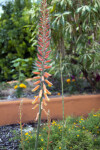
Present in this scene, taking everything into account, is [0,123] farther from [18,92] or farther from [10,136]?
[18,92]

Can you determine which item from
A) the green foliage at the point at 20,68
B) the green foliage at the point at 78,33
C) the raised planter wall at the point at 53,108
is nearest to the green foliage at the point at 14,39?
the green foliage at the point at 20,68

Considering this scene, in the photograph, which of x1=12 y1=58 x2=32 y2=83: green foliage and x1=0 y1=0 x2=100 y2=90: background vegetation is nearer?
x1=0 y1=0 x2=100 y2=90: background vegetation

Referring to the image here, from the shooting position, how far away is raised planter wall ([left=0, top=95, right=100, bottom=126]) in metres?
2.71

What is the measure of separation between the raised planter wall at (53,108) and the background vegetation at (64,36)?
0.47 meters

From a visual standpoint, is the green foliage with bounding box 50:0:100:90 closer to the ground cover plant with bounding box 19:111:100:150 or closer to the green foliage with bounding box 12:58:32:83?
the green foliage with bounding box 12:58:32:83

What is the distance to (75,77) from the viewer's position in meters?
3.72

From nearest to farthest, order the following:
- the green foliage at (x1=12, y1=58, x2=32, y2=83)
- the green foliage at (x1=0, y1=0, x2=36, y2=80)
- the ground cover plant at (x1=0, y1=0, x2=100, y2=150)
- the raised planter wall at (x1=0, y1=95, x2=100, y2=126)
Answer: the ground cover plant at (x1=0, y1=0, x2=100, y2=150)
the raised planter wall at (x1=0, y1=95, x2=100, y2=126)
the green foliage at (x1=12, y1=58, x2=32, y2=83)
the green foliage at (x1=0, y1=0, x2=36, y2=80)

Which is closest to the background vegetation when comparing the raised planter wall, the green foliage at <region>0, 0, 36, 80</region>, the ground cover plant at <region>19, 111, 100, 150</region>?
the green foliage at <region>0, 0, 36, 80</region>

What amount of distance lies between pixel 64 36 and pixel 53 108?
3.68 feet

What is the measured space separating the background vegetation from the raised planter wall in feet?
1.55

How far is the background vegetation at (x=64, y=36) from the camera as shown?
2768 millimetres

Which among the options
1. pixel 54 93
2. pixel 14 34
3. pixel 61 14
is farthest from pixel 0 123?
pixel 14 34

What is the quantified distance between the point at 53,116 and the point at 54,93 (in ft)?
2.16

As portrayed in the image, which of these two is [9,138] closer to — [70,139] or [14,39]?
[70,139]
